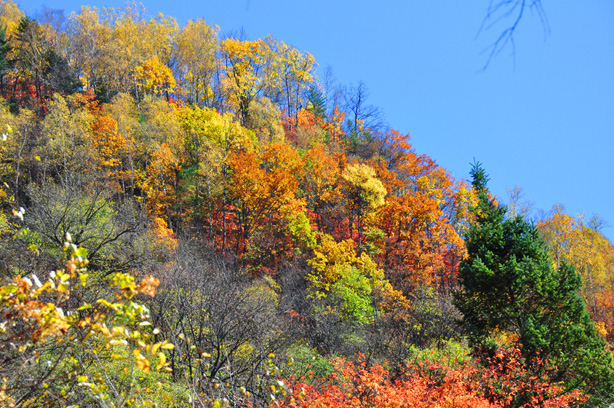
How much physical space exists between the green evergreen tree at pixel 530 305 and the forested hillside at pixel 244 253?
0.23 ft

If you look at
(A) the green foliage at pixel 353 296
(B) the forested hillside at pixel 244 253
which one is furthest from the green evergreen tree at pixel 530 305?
(A) the green foliage at pixel 353 296

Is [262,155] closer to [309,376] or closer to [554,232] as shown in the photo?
[309,376]

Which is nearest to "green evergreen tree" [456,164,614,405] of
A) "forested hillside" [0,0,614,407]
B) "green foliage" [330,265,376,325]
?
"forested hillside" [0,0,614,407]

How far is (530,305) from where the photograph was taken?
13.4 m

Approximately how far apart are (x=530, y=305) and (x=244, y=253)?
14681 mm

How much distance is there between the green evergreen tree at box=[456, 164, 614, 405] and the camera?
40.6 feet

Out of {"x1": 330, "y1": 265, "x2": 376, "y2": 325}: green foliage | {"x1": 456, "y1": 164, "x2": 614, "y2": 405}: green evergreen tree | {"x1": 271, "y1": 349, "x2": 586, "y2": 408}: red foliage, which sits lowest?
{"x1": 271, "y1": 349, "x2": 586, "y2": 408}: red foliage

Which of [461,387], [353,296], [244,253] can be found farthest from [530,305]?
[244,253]

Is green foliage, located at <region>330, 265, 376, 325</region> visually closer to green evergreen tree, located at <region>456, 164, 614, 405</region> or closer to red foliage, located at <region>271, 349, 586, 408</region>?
red foliage, located at <region>271, 349, 586, 408</region>

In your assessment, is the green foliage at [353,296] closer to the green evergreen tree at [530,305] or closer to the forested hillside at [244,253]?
the forested hillside at [244,253]

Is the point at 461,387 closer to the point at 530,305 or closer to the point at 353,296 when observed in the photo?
the point at 530,305

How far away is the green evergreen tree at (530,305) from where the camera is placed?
12383 millimetres

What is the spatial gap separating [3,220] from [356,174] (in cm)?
1862

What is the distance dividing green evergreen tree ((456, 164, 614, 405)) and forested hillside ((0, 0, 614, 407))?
0.23ft
